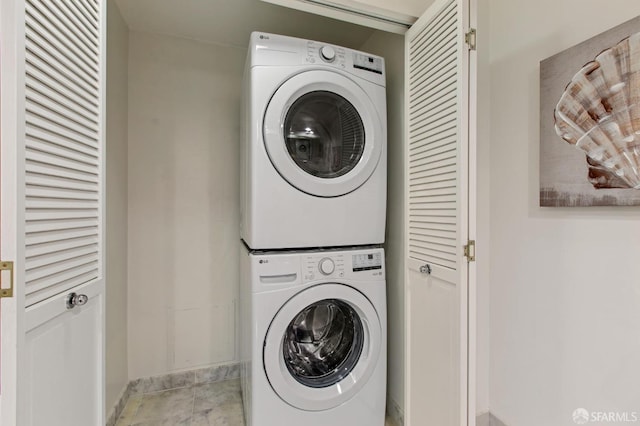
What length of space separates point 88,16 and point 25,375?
1.02 m

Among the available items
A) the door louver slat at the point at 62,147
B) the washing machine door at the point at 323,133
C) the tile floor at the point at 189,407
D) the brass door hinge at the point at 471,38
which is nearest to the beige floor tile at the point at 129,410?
the tile floor at the point at 189,407

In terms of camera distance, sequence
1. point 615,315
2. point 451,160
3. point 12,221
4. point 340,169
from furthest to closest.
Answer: point 340,169 → point 451,160 → point 615,315 → point 12,221

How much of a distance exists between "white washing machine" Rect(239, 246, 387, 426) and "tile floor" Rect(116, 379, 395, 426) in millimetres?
428

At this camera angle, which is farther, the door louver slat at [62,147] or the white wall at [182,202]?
the white wall at [182,202]

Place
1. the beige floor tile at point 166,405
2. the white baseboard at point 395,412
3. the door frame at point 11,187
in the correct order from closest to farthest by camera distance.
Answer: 1. the door frame at point 11,187
2. the white baseboard at point 395,412
3. the beige floor tile at point 166,405

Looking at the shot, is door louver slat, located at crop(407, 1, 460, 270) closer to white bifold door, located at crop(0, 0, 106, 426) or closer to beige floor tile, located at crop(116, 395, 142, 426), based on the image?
white bifold door, located at crop(0, 0, 106, 426)

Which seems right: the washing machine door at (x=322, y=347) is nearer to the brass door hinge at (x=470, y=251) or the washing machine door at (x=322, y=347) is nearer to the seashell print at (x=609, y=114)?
the brass door hinge at (x=470, y=251)

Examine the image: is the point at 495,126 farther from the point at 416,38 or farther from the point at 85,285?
the point at 85,285

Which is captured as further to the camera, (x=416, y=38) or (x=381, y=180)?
(x=381, y=180)

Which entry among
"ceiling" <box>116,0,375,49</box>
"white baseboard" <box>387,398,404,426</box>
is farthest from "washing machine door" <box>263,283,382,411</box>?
"ceiling" <box>116,0,375,49</box>

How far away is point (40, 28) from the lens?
742 millimetres

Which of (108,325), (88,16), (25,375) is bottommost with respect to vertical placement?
(108,325)

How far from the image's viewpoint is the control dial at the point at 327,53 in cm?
144

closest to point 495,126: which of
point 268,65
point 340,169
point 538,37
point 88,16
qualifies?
point 538,37
